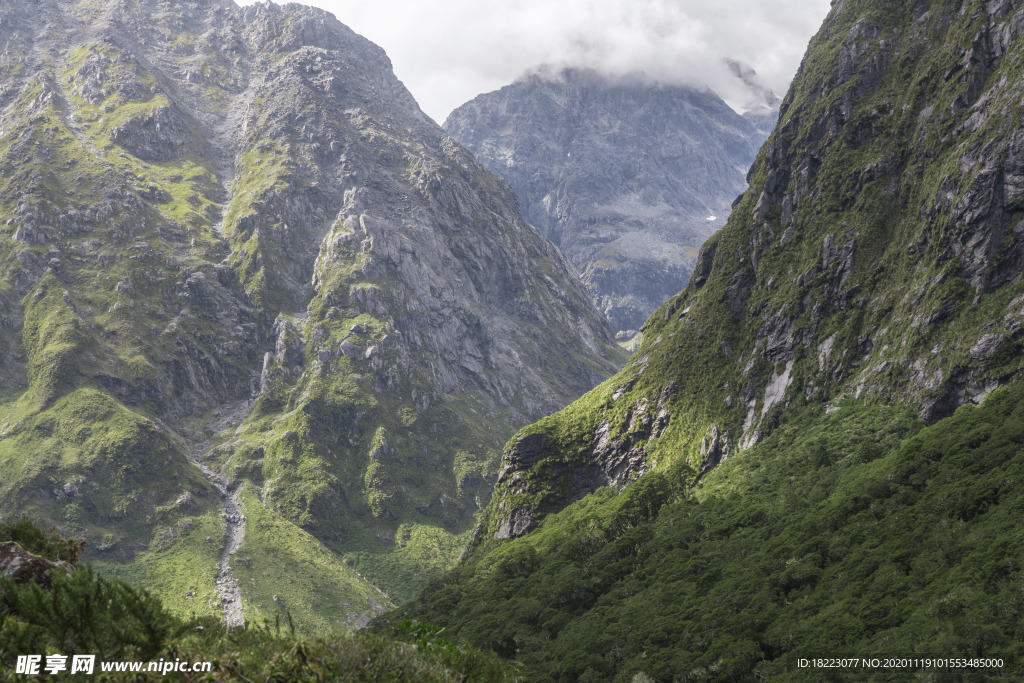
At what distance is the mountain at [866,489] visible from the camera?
283 feet

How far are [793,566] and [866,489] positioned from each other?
2419 centimetres

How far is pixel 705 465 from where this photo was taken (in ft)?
645

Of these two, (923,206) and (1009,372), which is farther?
(923,206)

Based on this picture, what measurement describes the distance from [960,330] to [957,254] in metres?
22.8

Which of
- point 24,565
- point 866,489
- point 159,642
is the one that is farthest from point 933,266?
point 24,565

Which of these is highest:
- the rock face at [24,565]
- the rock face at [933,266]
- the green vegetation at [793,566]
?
the rock face at [933,266]

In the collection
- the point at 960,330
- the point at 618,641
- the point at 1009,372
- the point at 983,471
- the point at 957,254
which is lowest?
the point at 618,641

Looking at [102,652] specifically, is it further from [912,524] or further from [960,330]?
[960,330]

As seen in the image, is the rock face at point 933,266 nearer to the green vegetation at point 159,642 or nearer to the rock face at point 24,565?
the green vegetation at point 159,642

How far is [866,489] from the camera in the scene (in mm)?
119312

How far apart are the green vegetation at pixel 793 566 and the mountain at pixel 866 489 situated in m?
0.45

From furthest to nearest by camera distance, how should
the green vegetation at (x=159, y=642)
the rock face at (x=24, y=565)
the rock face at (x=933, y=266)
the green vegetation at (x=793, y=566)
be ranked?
the rock face at (x=933, y=266) → the green vegetation at (x=793, y=566) → the rock face at (x=24, y=565) → the green vegetation at (x=159, y=642)

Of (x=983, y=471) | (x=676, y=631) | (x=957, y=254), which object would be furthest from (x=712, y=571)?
(x=957, y=254)

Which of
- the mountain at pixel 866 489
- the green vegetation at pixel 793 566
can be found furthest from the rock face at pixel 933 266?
the green vegetation at pixel 793 566
